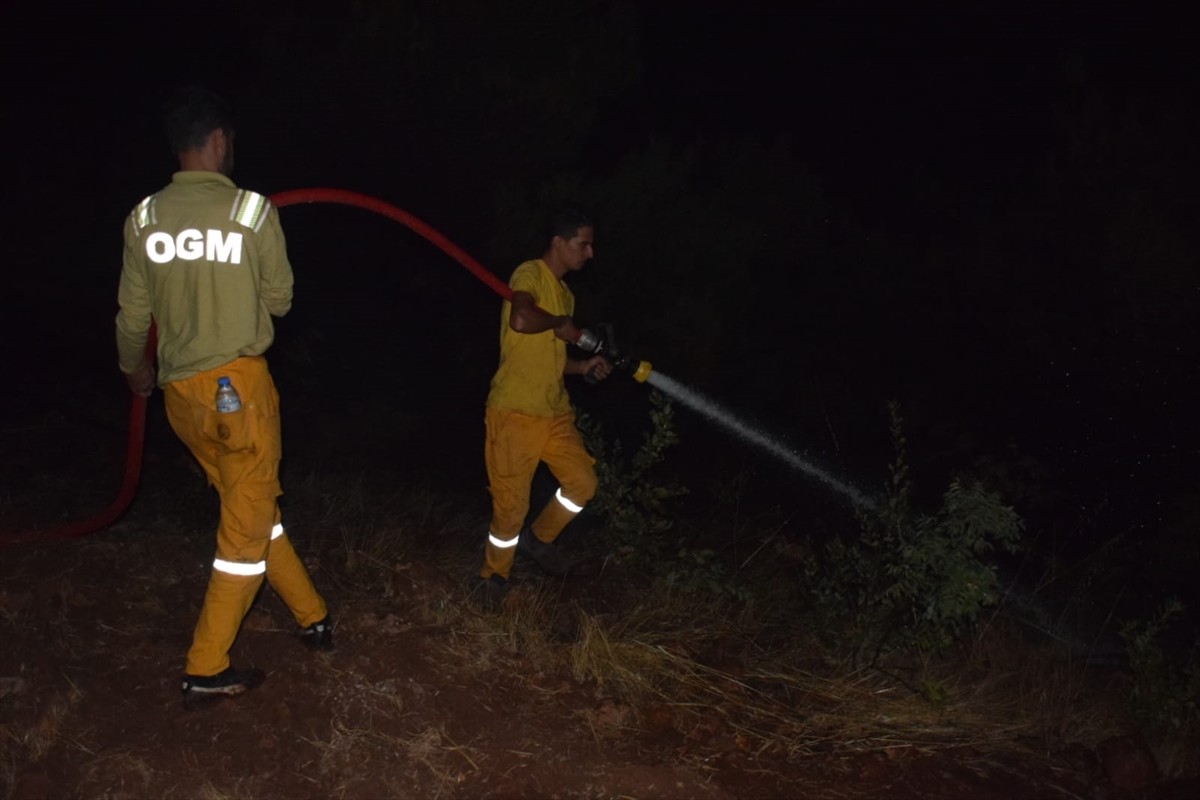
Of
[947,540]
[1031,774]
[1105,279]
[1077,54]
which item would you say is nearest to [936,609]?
[947,540]

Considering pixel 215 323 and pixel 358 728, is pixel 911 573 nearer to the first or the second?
pixel 358 728

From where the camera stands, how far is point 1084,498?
7.82 metres

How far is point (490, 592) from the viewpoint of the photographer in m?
4.83

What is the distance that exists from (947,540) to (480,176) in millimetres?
4252

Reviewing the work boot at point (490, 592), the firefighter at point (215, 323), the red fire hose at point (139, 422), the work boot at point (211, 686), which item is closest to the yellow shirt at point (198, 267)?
the firefighter at point (215, 323)

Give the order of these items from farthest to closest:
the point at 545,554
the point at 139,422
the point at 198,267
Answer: the point at 545,554 → the point at 139,422 → the point at 198,267

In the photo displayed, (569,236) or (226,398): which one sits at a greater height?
(569,236)

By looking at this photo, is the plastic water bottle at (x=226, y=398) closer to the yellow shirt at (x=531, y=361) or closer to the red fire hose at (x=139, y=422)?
the red fire hose at (x=139, y=422)

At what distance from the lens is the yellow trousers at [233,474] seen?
356 centimetres

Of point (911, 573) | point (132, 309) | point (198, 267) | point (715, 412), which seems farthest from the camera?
point (715, 412)

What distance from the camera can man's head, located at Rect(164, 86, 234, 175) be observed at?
3.52 m

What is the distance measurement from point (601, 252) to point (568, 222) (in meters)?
2.86

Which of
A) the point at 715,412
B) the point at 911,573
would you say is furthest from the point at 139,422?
the point at 715,412

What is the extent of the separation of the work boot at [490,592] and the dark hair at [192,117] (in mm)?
2312
